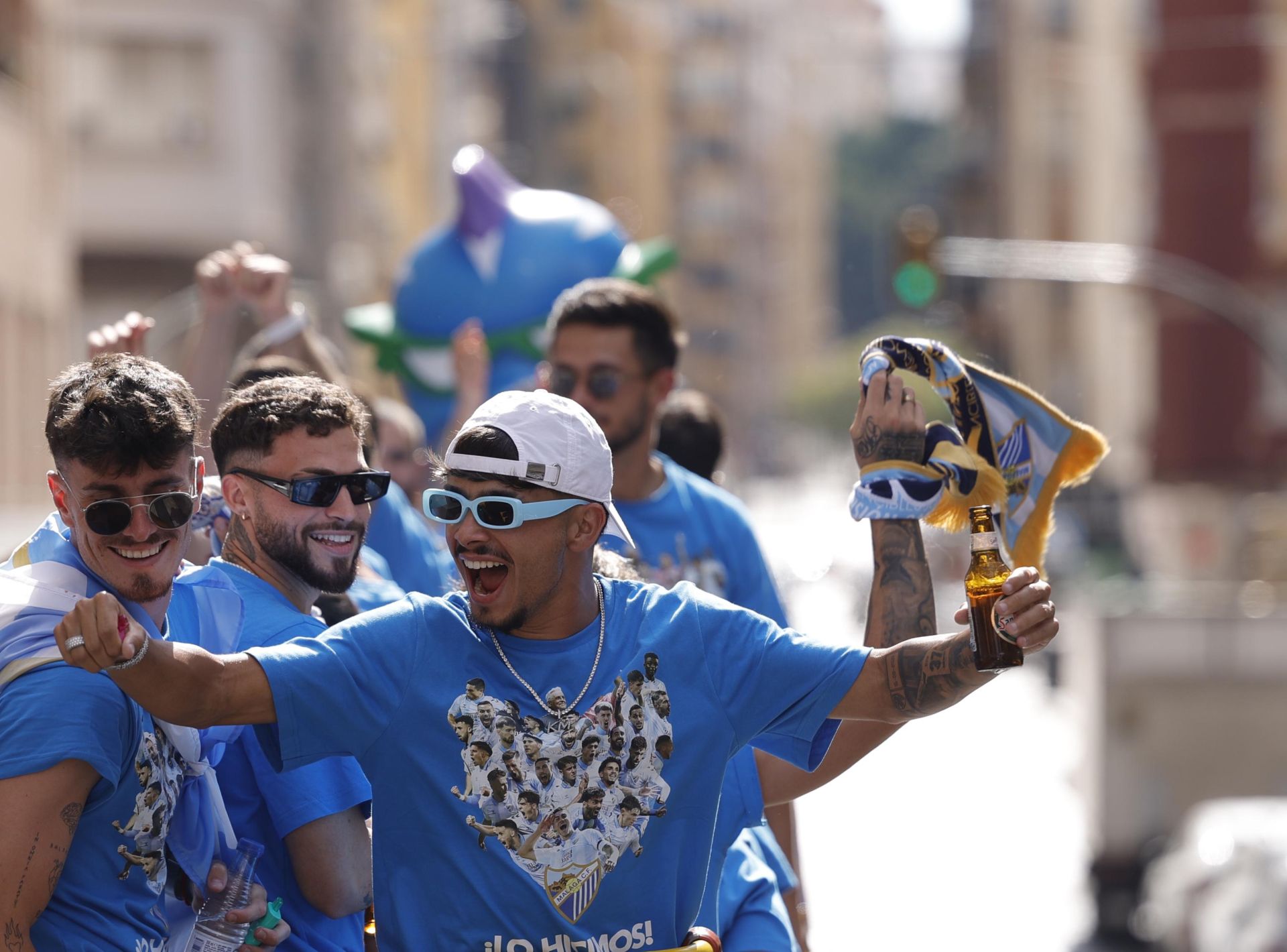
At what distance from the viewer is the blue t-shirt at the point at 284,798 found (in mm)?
3590

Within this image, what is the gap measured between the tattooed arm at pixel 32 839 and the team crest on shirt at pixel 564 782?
0.60m

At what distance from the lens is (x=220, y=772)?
3.67 m

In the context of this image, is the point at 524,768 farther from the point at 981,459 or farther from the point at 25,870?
the point at 981,459

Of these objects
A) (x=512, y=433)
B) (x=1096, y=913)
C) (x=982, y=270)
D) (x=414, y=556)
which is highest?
(x=512, y=433)

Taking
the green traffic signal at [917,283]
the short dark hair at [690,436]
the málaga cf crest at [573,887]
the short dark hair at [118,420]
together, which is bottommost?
the green traffic signal at [917,283]

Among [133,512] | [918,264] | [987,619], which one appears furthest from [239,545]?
[918,264]

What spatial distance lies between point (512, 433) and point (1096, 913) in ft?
41.6

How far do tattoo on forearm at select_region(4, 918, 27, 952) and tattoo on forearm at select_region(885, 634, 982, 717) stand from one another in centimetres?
144

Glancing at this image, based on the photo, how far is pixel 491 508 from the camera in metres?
3.45

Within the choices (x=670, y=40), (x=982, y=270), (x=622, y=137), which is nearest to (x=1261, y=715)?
(x=982, y=270)

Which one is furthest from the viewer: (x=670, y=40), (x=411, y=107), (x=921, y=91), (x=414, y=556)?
(x=921, y=91)

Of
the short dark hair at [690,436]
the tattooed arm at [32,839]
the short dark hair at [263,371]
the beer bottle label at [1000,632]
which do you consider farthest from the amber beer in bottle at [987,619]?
the short dark hair at [690,436]

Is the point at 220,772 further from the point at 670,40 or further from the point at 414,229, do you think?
the point at 670,40

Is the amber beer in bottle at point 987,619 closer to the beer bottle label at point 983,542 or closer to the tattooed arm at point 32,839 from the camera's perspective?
the beer bottle label at point 983,542
